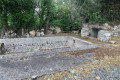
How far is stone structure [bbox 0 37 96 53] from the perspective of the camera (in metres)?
4.53

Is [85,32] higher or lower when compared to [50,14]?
lower

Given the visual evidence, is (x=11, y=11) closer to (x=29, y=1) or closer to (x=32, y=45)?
(x=29, y=1)

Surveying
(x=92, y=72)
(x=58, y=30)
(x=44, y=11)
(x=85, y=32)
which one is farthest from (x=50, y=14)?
(x=92, y=72)

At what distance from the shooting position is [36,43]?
5.10 m

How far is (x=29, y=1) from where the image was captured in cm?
562

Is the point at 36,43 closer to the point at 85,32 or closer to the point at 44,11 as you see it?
the point at 44,11

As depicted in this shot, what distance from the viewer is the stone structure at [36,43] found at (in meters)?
4.53

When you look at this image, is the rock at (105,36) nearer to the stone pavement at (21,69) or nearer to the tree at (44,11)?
the stone pavement at (21,69)

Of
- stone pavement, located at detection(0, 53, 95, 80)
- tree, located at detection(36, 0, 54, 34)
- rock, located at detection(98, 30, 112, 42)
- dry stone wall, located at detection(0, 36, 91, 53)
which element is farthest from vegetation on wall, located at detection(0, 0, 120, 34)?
stone pavement, located at detection(0, 53, 95, 80)

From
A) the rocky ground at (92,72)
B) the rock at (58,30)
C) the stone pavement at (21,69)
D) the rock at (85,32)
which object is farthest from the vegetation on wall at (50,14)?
the rocky ground at (92,72)

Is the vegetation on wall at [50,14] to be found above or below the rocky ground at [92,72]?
above

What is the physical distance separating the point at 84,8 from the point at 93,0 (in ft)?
3.21

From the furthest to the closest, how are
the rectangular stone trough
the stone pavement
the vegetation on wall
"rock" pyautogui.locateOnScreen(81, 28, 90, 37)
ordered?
"rock" pyautogui.locateOnScreen(81, 28, 90, 37)
the vegetation on wall
the rectangular stone trough
the stone pavement

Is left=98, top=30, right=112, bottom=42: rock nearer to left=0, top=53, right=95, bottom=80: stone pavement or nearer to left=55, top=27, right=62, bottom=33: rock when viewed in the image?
left=0, top=53, right=95, bottom=80: stone pavement
